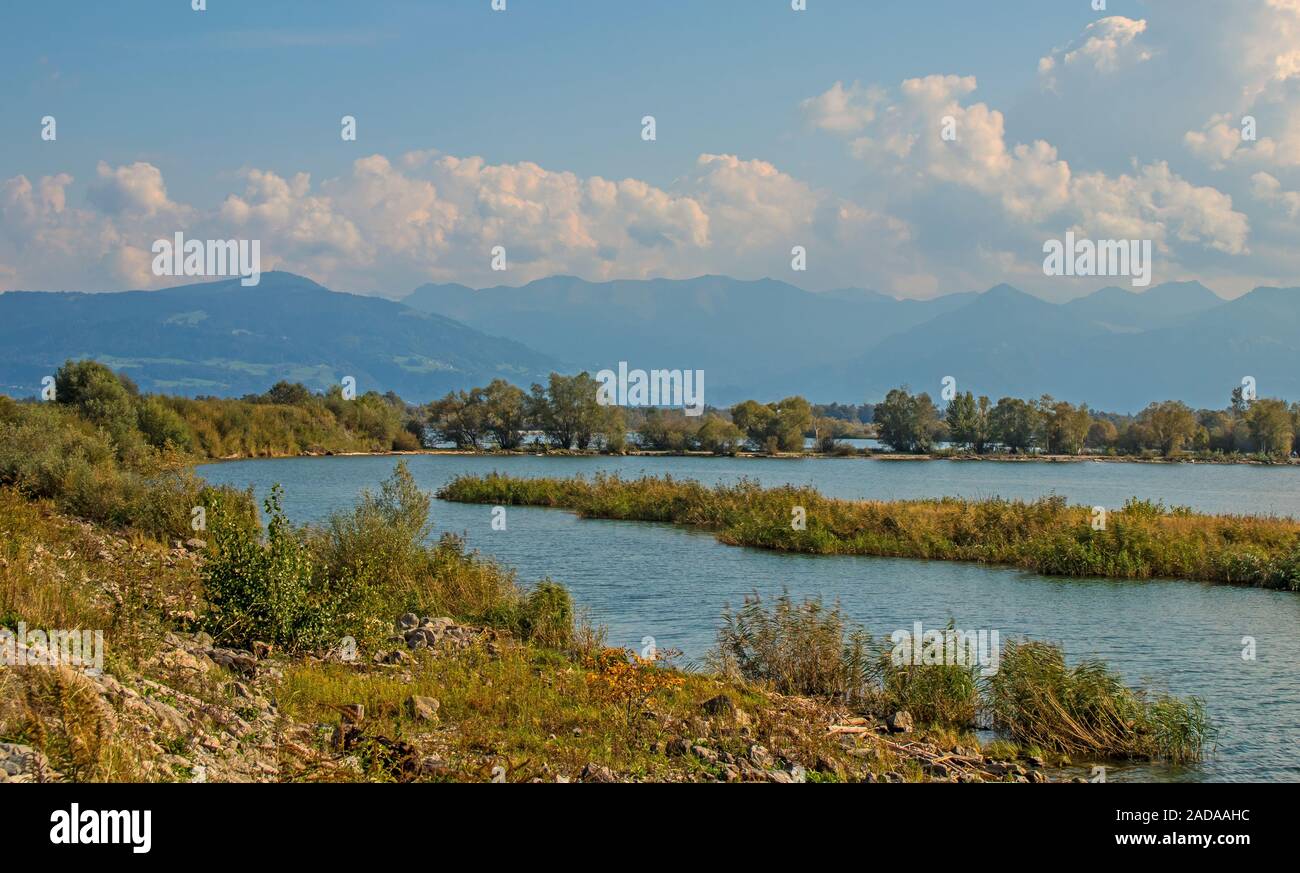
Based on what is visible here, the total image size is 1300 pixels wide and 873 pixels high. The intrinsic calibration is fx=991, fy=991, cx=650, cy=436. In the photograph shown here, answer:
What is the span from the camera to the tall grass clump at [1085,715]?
48.8 feet

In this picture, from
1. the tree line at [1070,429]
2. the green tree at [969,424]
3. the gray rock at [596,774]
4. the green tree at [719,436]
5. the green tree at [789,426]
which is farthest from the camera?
the green tree at [969,424]

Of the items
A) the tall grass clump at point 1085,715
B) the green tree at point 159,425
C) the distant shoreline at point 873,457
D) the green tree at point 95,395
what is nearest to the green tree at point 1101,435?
the distant shoreline at point 873,457

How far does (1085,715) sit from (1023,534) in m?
24.0

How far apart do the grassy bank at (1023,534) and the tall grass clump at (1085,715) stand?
18.5 m

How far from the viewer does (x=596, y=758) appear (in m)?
11.6

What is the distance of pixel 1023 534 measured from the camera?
38.2 m

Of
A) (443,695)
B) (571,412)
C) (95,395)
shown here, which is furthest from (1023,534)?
(571,412)

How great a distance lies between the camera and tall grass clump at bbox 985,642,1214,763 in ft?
48.8

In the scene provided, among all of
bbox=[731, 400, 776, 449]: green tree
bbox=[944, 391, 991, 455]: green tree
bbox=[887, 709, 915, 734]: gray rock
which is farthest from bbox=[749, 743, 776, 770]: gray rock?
bbox=[944, 391, 991, 455]: green tree

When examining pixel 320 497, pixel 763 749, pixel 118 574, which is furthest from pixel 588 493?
pixel 763 749

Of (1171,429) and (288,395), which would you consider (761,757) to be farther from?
(288,395)

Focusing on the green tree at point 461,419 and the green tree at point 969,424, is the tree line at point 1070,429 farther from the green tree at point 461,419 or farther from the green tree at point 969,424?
the green tree at point 461,419

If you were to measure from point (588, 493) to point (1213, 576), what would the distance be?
3265 centimetres

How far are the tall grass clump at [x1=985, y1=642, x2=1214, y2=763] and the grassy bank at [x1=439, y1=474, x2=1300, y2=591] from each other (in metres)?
18.5
